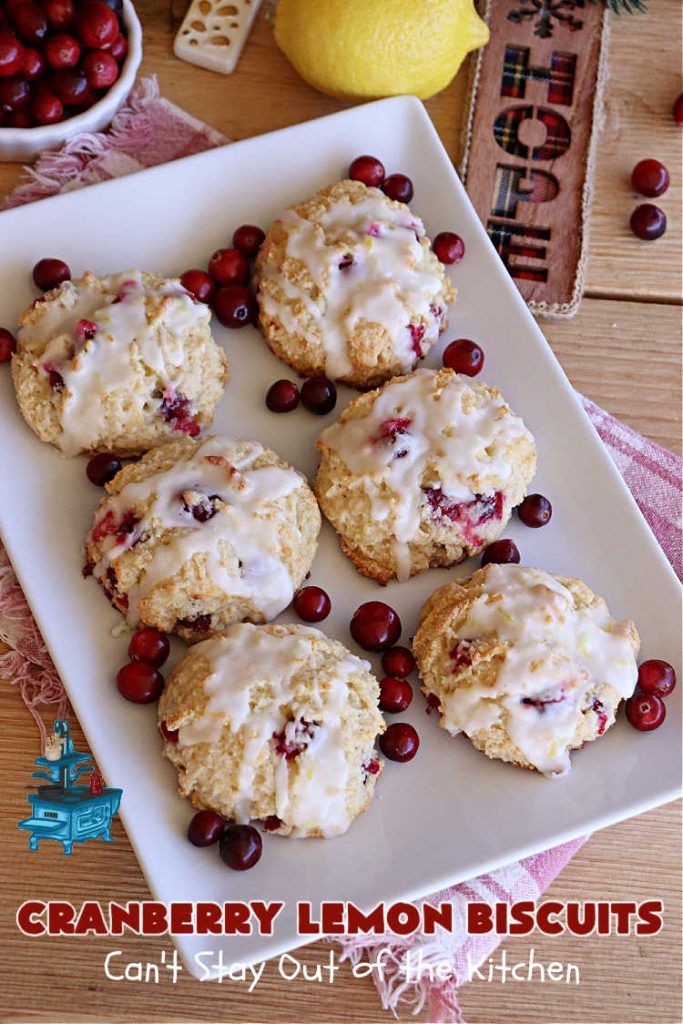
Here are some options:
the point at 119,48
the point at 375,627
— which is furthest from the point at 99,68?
the point at 375,627

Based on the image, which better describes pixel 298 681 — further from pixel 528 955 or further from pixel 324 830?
pixel 528 955

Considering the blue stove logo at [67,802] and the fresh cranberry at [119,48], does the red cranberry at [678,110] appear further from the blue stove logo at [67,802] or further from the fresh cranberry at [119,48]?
the blue stove logo at [67,802]

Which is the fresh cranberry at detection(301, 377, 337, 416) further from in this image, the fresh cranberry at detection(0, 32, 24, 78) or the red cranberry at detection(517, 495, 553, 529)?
the fresh cranberry at detection(0, 32, 24, 78)

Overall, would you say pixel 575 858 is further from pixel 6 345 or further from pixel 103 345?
pixel 6 345

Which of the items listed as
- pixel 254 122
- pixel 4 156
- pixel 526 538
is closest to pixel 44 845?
pixel 526 538

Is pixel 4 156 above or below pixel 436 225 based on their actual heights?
above

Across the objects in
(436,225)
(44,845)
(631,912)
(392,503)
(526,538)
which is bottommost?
(631,912)

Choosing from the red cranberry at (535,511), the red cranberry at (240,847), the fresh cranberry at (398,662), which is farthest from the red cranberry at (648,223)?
the red cranberry at (240,847)
